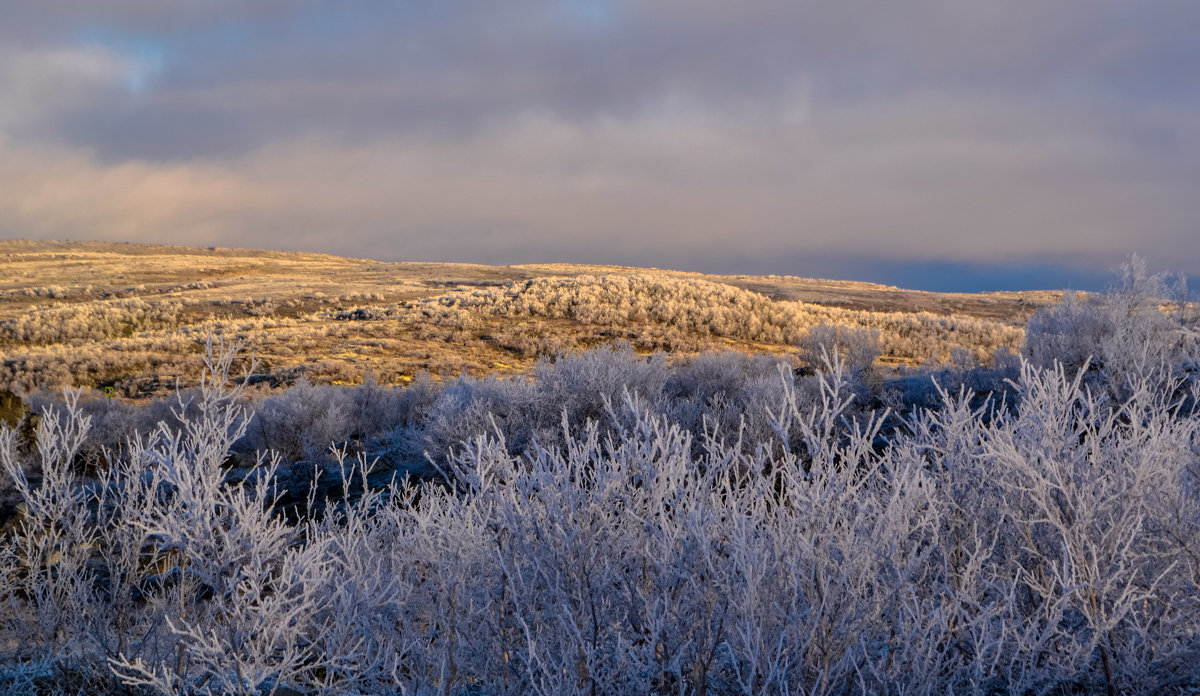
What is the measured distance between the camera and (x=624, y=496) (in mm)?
3023

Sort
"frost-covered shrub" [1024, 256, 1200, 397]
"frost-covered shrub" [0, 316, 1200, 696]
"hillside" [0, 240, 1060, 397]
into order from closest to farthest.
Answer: "frost-covered shrub" [0, 316, 1200, 696] < "frost-covered shrub" [1024, 256, 1200, 397] < "hillside" [0, 240, 1060, 397]

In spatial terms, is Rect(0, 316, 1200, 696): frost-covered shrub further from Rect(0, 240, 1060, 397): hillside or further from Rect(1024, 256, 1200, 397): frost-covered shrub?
Rect(0, 240, 1060, 397): hillside

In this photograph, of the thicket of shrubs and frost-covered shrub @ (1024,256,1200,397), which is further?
frost-covered shrub @ (1024,256,1200,397)

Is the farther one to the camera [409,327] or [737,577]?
[409,327]

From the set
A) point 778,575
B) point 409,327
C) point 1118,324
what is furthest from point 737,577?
point 409,327

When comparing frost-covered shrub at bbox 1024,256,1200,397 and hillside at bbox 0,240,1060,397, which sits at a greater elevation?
frost-covered shrub at bbox 1024,256,1200,397

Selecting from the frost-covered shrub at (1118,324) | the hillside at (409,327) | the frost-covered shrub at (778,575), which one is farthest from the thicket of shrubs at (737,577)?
the hillside at (409,327)

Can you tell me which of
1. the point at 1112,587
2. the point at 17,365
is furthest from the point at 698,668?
the point at 17,365

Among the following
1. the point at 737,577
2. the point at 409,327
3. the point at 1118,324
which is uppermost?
the point at 1118,324

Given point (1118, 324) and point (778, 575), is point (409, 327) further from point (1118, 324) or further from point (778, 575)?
point (778, 575)

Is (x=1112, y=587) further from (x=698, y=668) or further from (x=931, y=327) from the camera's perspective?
(x=931, y=327)

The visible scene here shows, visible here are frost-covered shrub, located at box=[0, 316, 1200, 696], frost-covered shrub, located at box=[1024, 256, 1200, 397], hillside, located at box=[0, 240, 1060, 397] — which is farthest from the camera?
hillside, located at box=[0, 240, 1060, 397]

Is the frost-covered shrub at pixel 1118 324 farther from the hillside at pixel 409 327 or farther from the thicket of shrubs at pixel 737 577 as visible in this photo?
the thicket of shrubs at pixel 737 577

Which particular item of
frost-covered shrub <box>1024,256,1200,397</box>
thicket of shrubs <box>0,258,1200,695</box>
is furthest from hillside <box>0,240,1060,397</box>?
thicket of shrubs <box>0,258,1200,695</box>
